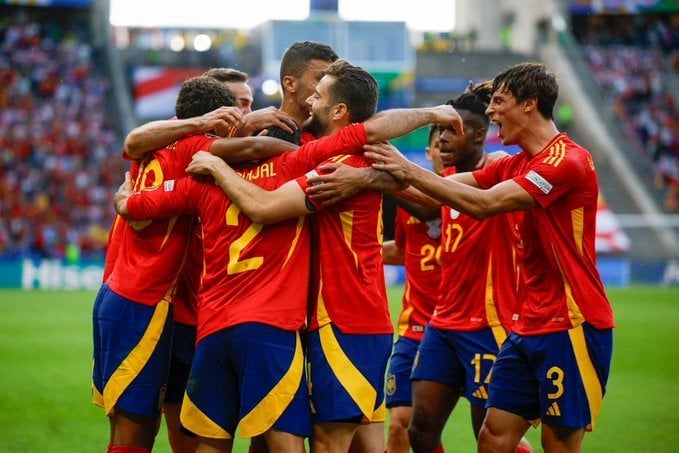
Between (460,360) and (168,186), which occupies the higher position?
(168,186)

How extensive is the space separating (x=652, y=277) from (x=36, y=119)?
68.8 ft

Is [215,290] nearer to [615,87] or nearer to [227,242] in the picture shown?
[227,242]

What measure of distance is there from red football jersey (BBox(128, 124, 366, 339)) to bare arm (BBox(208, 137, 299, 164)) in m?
0.06

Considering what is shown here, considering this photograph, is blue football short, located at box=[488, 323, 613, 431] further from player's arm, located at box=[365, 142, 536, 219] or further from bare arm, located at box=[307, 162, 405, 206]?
bare arm, located at box=[307, 162, 405, 206]

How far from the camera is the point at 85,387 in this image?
11977mm

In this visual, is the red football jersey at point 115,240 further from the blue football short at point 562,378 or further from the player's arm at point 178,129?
the blue football short at point 562,378

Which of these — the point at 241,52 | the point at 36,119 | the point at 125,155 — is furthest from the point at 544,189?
the point at 241,52

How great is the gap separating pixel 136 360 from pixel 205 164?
1285 millimetres

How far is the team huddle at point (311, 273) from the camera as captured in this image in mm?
4859

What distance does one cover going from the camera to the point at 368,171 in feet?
16.4

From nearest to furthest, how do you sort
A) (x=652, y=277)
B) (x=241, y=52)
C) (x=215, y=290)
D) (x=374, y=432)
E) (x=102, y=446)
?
(x=215, y=290) < (x=374, y=432) < (x=102, y=446) < (x=652, y=277) < (x=241, y=52)

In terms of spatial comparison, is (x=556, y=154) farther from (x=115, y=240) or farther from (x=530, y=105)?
(x=115, y=240)

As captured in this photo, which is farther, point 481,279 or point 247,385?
point 481,279

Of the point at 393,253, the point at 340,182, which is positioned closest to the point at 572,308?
the point at 340,182
